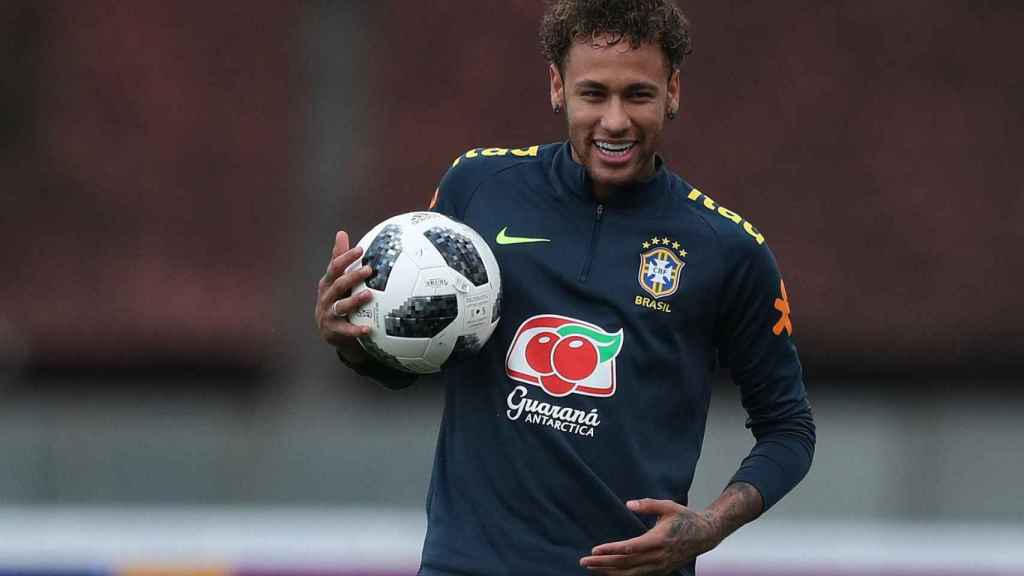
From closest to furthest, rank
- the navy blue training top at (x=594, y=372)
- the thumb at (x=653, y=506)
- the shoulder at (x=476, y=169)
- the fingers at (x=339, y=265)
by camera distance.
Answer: the thumb at (x=653, y=506), the fingers at (x=339, y=265), the navy blue training top at (x=594, y=372), the shoulder at (x=476, y=169)

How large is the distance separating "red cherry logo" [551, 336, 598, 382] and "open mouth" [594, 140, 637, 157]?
42 centimetres

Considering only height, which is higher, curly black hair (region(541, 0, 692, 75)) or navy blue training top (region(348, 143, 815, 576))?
curly black hair (region(541, 0, 692, 75))

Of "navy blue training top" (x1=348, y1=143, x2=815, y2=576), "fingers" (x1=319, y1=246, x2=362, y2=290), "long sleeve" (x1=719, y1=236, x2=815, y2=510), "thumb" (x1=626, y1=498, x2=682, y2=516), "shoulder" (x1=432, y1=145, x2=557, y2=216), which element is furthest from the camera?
"shoulder" (x1=432, y1=145, x2=557, y2=216)

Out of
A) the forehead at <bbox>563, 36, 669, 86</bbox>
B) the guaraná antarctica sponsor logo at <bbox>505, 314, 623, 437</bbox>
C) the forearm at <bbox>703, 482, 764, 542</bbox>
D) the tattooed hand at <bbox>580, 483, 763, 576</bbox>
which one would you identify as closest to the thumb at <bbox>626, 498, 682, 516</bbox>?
the tattooed hand at <bbox>580, 483, 763, 576</bbox>

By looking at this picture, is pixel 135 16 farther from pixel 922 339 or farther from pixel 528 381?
pixel 528 381

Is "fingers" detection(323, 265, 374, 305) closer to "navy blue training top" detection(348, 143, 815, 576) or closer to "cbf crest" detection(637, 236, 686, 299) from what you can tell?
"navy blue training top" detection(348, 143, 815, 576)

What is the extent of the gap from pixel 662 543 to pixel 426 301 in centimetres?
73

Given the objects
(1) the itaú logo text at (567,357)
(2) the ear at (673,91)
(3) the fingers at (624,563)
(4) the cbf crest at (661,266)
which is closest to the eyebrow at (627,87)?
(2) the ear at (673,91)

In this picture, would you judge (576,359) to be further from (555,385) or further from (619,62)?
(619,62)

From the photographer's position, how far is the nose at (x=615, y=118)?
3.51 m

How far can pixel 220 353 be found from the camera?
11.4m

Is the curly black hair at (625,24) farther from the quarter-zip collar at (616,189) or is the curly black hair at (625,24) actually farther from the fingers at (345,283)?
the fingers at (345,283)

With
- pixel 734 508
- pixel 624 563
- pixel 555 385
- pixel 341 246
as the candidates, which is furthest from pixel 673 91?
pixel 624 563

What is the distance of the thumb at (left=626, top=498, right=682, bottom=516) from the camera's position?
3.32 metres
